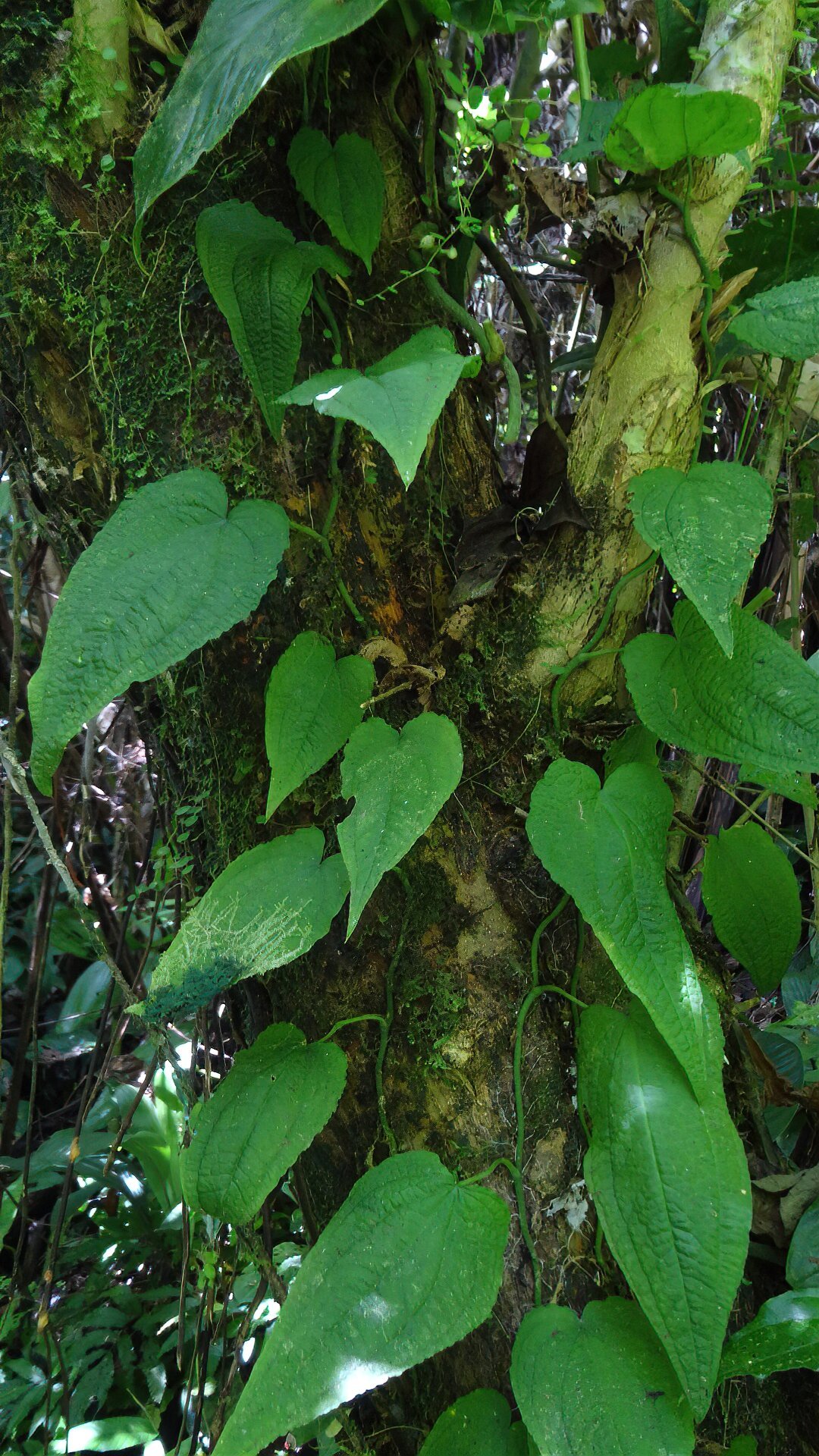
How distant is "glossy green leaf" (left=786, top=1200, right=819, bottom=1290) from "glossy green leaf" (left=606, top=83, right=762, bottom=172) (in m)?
0.96

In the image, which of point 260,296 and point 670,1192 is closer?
point 670,1192

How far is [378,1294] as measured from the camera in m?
0.70

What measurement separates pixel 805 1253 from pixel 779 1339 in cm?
11

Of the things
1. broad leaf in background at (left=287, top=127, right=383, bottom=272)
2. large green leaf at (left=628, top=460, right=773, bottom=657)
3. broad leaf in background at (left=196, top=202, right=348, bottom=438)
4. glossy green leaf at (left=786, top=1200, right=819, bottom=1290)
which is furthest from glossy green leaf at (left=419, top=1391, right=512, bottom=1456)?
broad leaf in background at (left=287, top=127, right=383, bottom=272)

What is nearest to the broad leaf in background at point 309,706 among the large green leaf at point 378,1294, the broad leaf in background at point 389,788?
the broad leaf in background at point 389,788

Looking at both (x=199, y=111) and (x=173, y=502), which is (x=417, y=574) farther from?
(x=199, y=111)

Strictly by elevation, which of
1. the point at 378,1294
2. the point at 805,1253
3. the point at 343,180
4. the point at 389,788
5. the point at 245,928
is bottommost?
the point at 805,1253

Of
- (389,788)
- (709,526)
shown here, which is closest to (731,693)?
(709,526)

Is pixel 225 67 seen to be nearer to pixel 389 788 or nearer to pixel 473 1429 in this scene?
pixel 389 788

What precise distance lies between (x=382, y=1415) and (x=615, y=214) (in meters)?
1.16

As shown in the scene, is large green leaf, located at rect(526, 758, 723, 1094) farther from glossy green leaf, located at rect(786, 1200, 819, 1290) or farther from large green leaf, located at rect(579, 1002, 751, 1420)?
glossy green leaf, located at rect(786, 1200, 819, 1290)

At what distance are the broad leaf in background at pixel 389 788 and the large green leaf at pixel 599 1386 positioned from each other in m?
0.36

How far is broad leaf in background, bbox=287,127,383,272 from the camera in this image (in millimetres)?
876

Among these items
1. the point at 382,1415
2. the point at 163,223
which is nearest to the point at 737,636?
the point at 163,223
